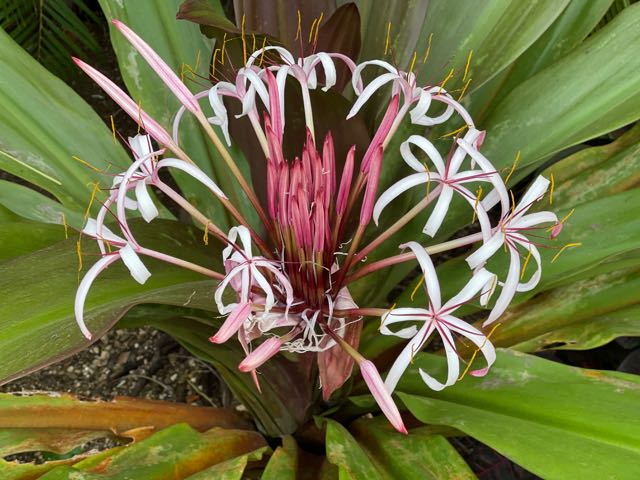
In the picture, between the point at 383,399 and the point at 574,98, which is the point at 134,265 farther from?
the point at 574,98

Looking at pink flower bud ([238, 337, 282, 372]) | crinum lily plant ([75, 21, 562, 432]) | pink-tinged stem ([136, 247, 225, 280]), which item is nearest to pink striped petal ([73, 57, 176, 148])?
crinum lily plant ([75, 21, 562, 432])

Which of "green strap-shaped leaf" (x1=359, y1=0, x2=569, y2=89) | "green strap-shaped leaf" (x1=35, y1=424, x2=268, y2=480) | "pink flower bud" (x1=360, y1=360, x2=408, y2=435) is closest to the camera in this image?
"pink flower bud" (x1=360, y1=360, x2=408, y2=435)

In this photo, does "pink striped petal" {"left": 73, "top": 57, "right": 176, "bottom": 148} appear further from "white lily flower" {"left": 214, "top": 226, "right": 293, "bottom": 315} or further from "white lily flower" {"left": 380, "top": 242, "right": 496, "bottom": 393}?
"white lily flower" {"left": 380, "top": 242, "right": 496, "bottom": 393}

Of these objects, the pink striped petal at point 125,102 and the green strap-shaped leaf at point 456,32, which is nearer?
the pink striped petal at point 125,102

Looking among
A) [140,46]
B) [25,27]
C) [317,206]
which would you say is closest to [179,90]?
[140,46]

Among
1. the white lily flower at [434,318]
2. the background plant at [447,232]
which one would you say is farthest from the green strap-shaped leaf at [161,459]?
the white lily flower at [434,318]

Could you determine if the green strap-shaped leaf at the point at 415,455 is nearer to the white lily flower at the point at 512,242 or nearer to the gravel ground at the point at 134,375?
the white lily flower at the point at 512,242
